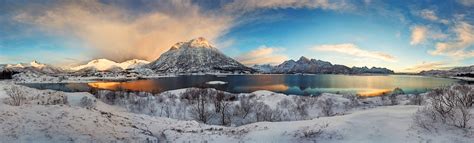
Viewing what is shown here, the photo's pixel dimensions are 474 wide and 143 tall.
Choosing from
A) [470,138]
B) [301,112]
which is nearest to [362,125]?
[470,138]

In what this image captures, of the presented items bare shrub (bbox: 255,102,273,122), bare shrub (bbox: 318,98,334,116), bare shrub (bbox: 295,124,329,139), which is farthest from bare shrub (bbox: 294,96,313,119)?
bare shrub (bbox: 295,124,329,139)

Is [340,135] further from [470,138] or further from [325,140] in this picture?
[470,138]

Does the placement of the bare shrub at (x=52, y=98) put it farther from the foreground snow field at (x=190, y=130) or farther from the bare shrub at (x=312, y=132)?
the bare shrub at (x=312, y=132)

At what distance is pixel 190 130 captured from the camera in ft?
94.3

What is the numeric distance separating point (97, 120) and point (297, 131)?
15.5 meters

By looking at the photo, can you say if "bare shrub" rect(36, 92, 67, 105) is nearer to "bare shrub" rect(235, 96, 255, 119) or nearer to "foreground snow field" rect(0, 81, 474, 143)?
"bare shrub" rect(235, 96, 255, 119)

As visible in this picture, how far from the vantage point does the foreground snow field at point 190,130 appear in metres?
21.4

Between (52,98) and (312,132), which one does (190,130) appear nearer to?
(312,132)

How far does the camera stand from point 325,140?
2298cm

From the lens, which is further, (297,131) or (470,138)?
(297,131)

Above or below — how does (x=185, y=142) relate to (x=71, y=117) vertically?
below

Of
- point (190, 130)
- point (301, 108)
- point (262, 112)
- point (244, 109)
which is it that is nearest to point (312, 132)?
point (190, 130)

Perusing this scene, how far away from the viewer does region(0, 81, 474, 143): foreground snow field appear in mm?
21406

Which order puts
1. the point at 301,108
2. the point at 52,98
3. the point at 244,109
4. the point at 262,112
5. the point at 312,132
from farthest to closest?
1. the point at 52,98
2. the point at 301,108
3. the point at 244,109
4. the point at 262,112
5. the point at 312,132
